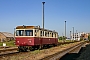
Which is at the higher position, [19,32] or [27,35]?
[19,32]

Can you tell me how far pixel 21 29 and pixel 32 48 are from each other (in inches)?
108

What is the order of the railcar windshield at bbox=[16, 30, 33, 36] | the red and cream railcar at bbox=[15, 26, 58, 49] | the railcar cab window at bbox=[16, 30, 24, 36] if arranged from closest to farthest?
the red and cream railcar at bbox=[15, 26, 58, 49]
the railcar windshield at bbox=[16, 30, 33, 36]
the railcar cab window at bbox=[16, 30, 24, 36]

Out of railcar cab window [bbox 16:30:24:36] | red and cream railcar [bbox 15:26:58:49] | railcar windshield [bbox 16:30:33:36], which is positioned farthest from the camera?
railcar cab window [bbox 16:30:24:36]

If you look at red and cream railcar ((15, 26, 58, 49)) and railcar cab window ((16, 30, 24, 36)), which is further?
railcar cab window ((16, 30, 24, 36))

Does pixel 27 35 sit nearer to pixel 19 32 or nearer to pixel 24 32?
pixel 24 32

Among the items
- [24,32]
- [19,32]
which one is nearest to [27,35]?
[24,32]

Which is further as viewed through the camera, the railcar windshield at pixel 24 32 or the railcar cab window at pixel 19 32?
the railcar cab window at pixel 19 32

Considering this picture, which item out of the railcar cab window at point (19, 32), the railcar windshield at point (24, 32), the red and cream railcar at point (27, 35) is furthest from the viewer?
the railcar cab window at point (19, 32)

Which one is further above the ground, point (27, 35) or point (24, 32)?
point (24, 32)

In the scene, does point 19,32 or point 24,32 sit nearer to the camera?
point 24,32

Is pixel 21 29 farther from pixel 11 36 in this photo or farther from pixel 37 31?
pixel 11 36

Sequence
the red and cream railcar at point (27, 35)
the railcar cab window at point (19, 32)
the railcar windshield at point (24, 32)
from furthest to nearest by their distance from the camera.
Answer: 1. the railcar cab window at point (19, 32)
2. the railcar windshield at point (24, 32)
3. the red and cream railcar at point (27, 35)

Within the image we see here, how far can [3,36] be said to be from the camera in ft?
300

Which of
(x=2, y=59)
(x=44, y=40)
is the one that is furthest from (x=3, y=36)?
(x=2, y=59)
